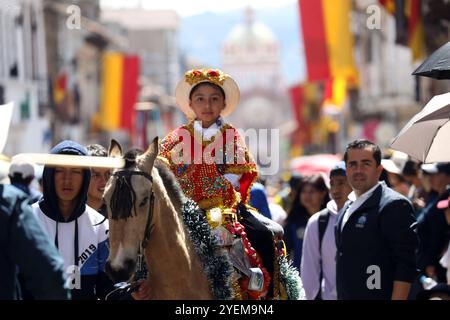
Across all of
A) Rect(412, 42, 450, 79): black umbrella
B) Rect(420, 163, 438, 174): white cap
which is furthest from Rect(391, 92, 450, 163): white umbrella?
Rect(420, 163, 438, 174): white cap

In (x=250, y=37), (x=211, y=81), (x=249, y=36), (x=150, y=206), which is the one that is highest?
(x=249, y=36)

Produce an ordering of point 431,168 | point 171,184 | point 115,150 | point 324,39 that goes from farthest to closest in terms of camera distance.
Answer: point 324,39, point 431,168, point 171,184, point 115,150

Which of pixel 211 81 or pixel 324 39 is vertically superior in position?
pixel 324 39

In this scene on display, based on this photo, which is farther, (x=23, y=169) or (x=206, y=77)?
(x=23, y=169)

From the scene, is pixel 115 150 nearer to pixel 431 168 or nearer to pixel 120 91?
pixel 431 168

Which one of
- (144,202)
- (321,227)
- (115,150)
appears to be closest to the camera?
(144,202)

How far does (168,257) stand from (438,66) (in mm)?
2452

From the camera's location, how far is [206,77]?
23.9ft

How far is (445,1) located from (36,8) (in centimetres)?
2065

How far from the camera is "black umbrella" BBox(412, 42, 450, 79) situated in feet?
24.5

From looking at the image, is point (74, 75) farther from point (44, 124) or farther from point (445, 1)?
point (445, 1)

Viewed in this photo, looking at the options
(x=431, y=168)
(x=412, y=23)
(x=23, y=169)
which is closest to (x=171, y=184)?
(x=23, y=169)

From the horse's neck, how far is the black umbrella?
88.6 inches
